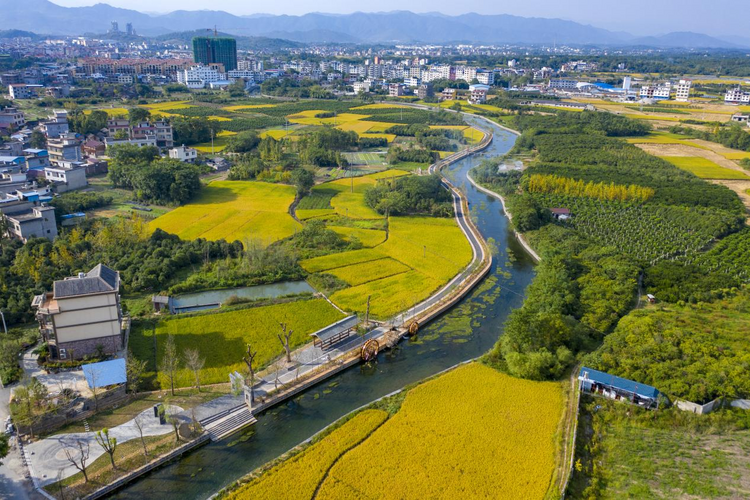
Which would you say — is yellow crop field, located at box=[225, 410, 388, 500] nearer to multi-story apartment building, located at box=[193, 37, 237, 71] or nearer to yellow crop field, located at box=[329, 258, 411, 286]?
yellow crop field, located at box=[329, 258, 411, 286]

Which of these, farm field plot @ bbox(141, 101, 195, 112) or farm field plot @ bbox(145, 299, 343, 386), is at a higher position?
farm field plot @ bbox(141, 101, 195, 112)

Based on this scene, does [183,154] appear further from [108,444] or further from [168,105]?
[108,444]

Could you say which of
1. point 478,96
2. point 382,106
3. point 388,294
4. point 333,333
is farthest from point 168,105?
point 333,333

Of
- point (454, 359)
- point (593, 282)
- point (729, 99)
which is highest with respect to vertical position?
point (729, 99)

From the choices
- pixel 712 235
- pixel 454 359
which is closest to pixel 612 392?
pixel 454 359

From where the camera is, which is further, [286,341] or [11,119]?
[11,119]

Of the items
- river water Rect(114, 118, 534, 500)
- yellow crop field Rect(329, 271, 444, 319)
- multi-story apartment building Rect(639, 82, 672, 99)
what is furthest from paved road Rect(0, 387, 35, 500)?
multi-story apartment building Rect(639, 82, 672, 99)

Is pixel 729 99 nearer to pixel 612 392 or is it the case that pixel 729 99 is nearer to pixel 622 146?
pixel 622 146
